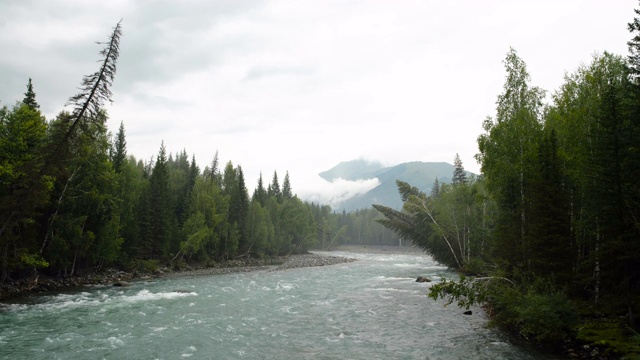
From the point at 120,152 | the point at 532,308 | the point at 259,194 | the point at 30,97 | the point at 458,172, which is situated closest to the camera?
the point at 532,308

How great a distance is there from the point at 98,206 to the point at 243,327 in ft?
89.8

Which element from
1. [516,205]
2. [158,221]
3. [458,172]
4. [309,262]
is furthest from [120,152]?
[458,172]

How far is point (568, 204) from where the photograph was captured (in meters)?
22.3

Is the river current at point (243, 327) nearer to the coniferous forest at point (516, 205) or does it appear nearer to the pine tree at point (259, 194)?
the coniferous forest at point (516, 205)

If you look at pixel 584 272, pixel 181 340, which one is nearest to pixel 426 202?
pixel 584 272

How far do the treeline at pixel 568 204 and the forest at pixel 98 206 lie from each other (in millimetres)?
18817

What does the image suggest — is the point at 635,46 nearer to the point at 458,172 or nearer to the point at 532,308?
the point at 532,308

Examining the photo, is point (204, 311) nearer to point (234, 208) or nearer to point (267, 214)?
point (234, 208)

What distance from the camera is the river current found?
56.1 feet

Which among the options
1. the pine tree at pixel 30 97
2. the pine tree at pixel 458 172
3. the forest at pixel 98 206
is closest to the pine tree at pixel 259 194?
the forest at pixel 98 206

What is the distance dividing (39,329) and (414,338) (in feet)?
65.9

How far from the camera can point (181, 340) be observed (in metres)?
19.0

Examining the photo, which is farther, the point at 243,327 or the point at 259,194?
the point at 259,194

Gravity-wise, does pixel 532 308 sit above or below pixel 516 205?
below
